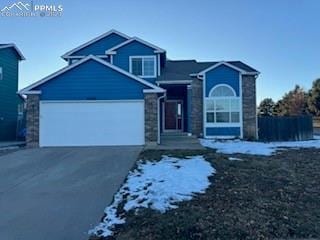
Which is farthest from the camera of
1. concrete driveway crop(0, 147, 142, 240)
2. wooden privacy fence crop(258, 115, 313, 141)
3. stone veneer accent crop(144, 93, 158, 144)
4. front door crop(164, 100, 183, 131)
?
front door crop(164, 100, 183, 131)

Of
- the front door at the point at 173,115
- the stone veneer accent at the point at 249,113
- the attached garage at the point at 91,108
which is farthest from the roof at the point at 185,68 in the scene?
the attached garage at the point at 91,108

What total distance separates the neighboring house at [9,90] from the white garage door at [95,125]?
7.34m

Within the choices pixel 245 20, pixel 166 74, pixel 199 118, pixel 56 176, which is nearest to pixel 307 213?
pixel 56 176

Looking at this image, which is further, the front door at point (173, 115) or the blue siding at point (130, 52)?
the front door at point (173, 115)

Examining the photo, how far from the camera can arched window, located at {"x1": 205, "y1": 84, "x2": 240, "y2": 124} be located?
2061 centimetres

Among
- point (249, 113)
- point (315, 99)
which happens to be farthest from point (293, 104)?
point (249, 113)

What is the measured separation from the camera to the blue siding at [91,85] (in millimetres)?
16734

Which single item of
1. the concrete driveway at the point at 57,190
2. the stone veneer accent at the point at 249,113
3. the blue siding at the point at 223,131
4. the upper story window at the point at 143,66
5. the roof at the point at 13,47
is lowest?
the concrete driveway at the point at 57,190

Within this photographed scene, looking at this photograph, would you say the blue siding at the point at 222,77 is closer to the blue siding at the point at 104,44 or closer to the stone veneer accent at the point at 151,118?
the stone veneer accent at the point at 151,118

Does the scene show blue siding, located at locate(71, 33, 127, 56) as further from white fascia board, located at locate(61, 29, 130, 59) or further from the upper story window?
the upper story window

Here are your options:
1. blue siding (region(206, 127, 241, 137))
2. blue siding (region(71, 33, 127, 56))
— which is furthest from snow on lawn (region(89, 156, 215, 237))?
blue siding (region(71, 33, 127, 56))

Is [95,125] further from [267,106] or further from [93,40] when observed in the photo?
[267,106]

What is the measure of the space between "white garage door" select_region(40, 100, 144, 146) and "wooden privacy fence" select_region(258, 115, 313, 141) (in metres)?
8.89

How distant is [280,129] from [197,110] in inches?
215
